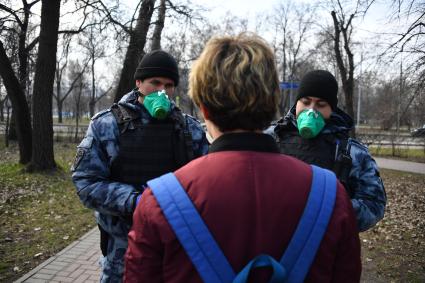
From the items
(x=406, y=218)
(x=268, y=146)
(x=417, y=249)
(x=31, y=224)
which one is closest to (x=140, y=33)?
(x=31, y=224)

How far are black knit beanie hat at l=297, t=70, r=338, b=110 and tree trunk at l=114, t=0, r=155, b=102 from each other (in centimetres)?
1187

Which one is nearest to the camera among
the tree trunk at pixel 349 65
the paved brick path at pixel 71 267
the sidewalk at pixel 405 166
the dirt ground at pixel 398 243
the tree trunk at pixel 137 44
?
the paved brick path at pixel 71 267

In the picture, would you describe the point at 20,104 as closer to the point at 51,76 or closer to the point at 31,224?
the point at 51,76

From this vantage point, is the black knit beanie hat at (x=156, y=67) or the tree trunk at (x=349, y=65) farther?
the tree trunk at (x=349, y=65)

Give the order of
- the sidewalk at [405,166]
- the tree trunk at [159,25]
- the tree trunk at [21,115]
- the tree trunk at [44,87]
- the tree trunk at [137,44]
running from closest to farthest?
the tree trunk at [44,87] → the tree trunk at [21,115] → the tree trunk at [137,44] → the tree trunk at [159,25] → the sidewalk at [405,166]

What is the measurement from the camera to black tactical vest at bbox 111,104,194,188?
2.46 meters

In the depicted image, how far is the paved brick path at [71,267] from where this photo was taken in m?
4.52

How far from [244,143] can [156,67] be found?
153 cm

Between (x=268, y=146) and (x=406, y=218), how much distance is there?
7.97 meters

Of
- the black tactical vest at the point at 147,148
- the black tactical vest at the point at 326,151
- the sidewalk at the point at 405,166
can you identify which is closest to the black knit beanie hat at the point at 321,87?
the black tactical vest at the point at 326,151

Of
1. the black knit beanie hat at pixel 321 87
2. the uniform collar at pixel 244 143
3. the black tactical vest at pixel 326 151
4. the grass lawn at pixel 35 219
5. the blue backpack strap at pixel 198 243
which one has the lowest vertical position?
the grass lawn at pixel 35 219

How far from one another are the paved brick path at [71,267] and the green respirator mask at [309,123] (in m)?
3.12

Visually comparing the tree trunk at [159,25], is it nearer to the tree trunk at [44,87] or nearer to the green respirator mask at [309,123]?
the tree trunk at [44,87]

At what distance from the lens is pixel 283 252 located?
125 centimetres
